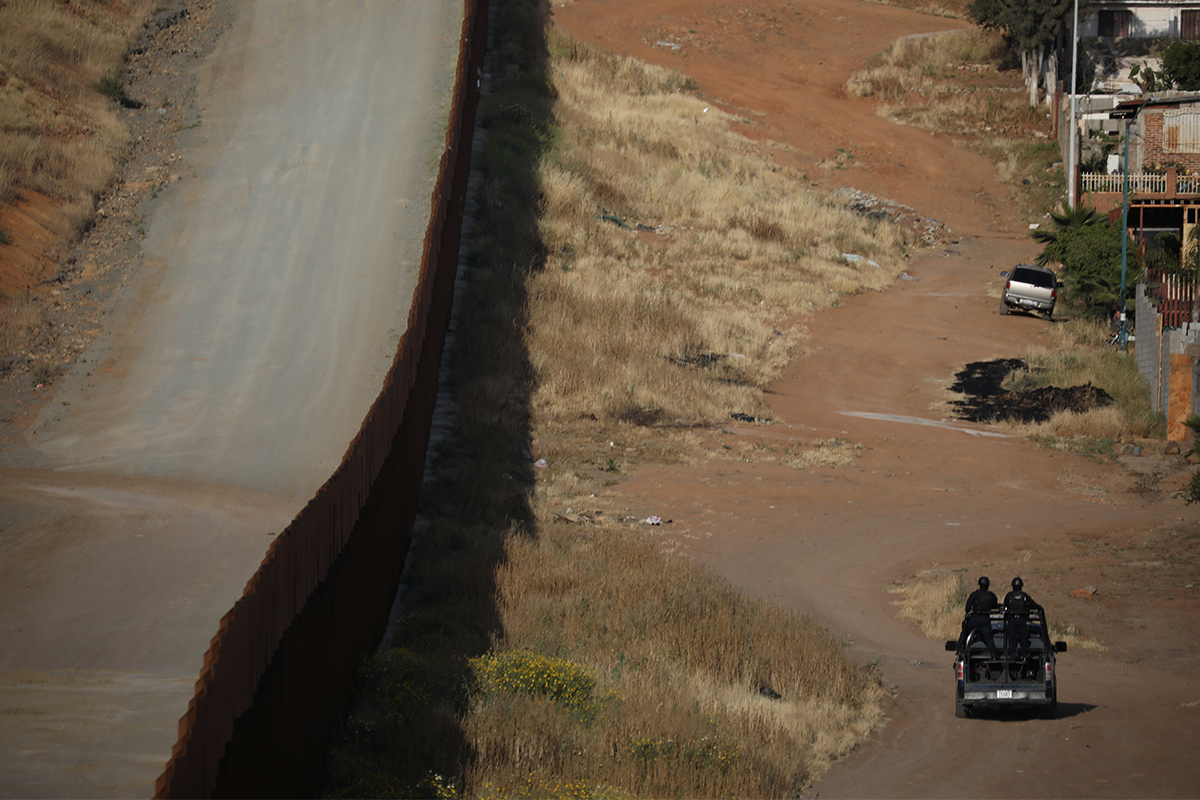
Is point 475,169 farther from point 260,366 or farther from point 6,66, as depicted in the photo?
point 260,366

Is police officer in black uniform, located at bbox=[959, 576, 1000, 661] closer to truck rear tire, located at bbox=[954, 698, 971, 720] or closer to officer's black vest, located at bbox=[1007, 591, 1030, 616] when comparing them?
officer's black vest, located at bbox=[1007, 591, 1030, 616]

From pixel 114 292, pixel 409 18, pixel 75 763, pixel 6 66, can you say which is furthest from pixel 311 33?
pixel 75 763

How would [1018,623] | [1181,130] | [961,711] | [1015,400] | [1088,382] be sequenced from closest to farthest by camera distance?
[1018,623] < [961,711] < [1015,400] < [1088,382] < [1181,130]

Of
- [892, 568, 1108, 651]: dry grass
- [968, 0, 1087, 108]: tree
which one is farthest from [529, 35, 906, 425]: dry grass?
[968, 0, 1087, 108]: tree

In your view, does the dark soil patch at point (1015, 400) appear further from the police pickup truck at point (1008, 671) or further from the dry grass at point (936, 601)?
the police pickup truck at point (1008, 671)

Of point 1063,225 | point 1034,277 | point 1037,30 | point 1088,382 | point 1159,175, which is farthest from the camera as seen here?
point 1037,30

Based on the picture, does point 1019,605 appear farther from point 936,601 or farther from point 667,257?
point 667,257

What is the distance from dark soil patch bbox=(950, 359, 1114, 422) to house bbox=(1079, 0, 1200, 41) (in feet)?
122

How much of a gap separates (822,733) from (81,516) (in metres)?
8.35

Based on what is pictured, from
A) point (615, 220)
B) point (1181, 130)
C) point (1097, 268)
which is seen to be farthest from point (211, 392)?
point (1181, 130)

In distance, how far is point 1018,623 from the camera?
400 inches

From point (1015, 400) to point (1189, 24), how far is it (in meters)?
41.4

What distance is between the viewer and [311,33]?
32094 millimetres

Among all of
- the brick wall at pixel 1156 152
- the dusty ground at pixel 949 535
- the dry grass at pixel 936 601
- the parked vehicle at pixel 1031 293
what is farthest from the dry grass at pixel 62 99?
the brick wall at pixel 1156 152
